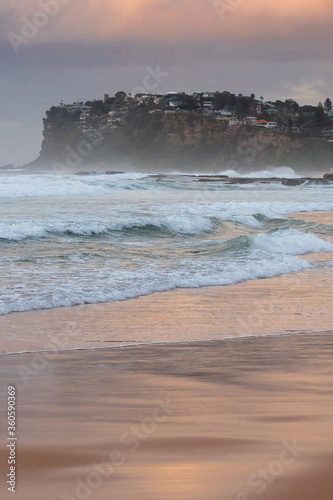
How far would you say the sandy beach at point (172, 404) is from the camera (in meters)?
2.69

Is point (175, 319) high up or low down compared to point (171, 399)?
down

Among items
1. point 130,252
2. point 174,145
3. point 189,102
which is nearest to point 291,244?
point 130,252

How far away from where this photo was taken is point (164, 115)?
145000 mm

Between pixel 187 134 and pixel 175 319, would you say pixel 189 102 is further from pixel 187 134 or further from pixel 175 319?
pixel 175 319

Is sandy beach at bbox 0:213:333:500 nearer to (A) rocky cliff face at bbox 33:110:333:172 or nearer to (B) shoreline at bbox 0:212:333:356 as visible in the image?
(B) shoreline at bbox 0:212:333:356

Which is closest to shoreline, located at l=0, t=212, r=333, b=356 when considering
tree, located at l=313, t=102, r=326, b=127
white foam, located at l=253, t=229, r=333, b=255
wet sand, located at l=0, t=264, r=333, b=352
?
wet sand, located at l=0, t=264, r=333, b=352
